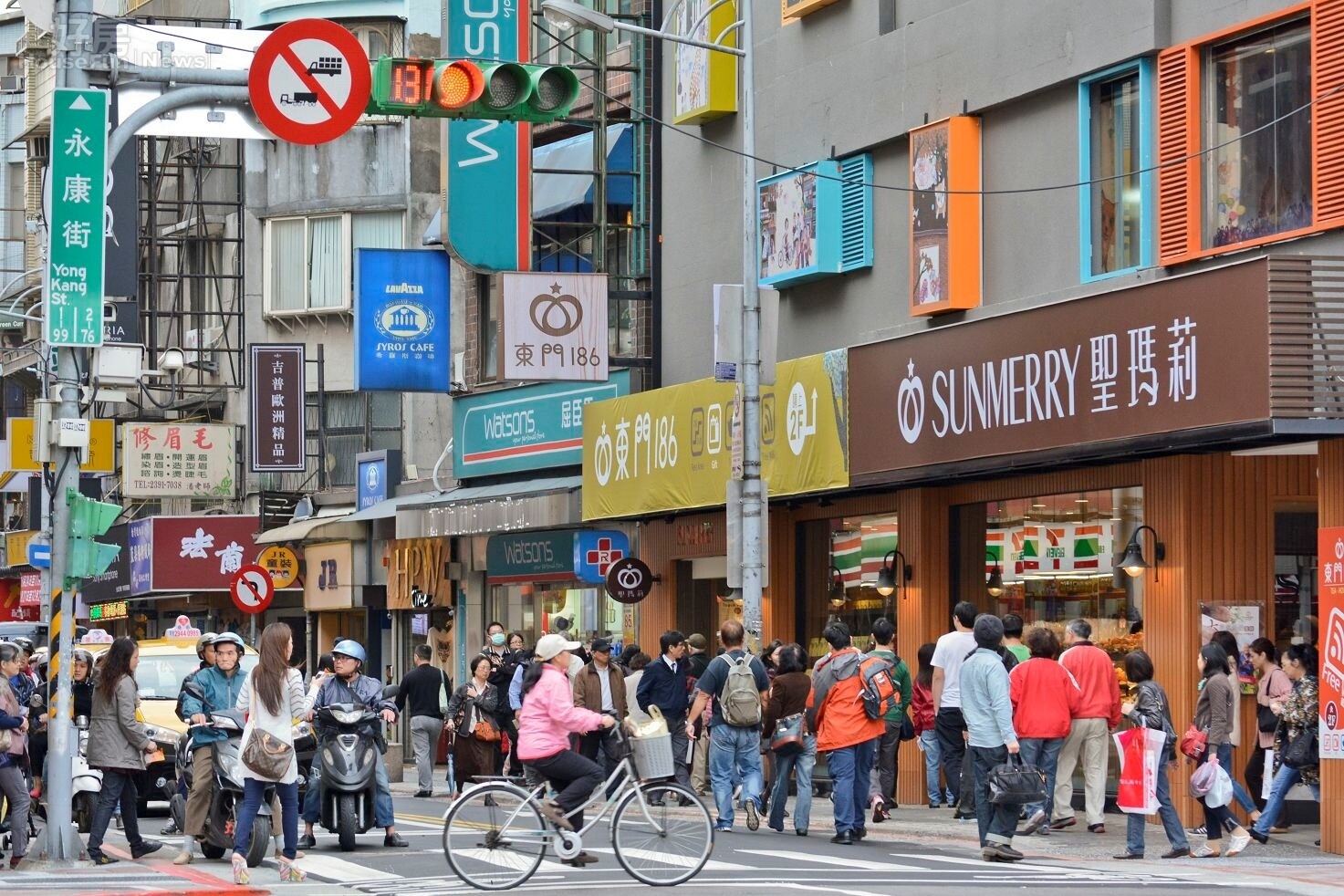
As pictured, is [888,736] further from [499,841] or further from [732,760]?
[499,841]

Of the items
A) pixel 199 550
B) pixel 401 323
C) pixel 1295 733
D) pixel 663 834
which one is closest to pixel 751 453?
pixel 1295 733

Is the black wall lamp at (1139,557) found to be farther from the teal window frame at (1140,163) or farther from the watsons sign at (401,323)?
the watsons sign at (401,323)

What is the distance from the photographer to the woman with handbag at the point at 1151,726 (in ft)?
56.3

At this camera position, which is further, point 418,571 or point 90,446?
point 418,571

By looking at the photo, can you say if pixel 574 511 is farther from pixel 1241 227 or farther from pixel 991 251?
pixel 1241 227

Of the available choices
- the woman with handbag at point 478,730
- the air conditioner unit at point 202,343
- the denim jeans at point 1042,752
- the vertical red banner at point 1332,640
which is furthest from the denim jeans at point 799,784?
the air conditioner unit at point 202,343

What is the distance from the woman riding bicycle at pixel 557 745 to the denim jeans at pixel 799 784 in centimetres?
482

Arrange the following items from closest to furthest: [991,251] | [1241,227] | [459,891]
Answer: [459,891] → [1241,227] → [991,251]

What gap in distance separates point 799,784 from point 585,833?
16.4 ft

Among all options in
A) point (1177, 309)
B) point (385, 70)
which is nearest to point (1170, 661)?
point (1177, 309)

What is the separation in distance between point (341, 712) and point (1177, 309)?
7.64m

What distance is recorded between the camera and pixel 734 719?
65.7ft

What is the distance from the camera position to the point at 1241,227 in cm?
1967

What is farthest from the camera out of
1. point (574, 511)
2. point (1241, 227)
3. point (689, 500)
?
point (574, 511)
